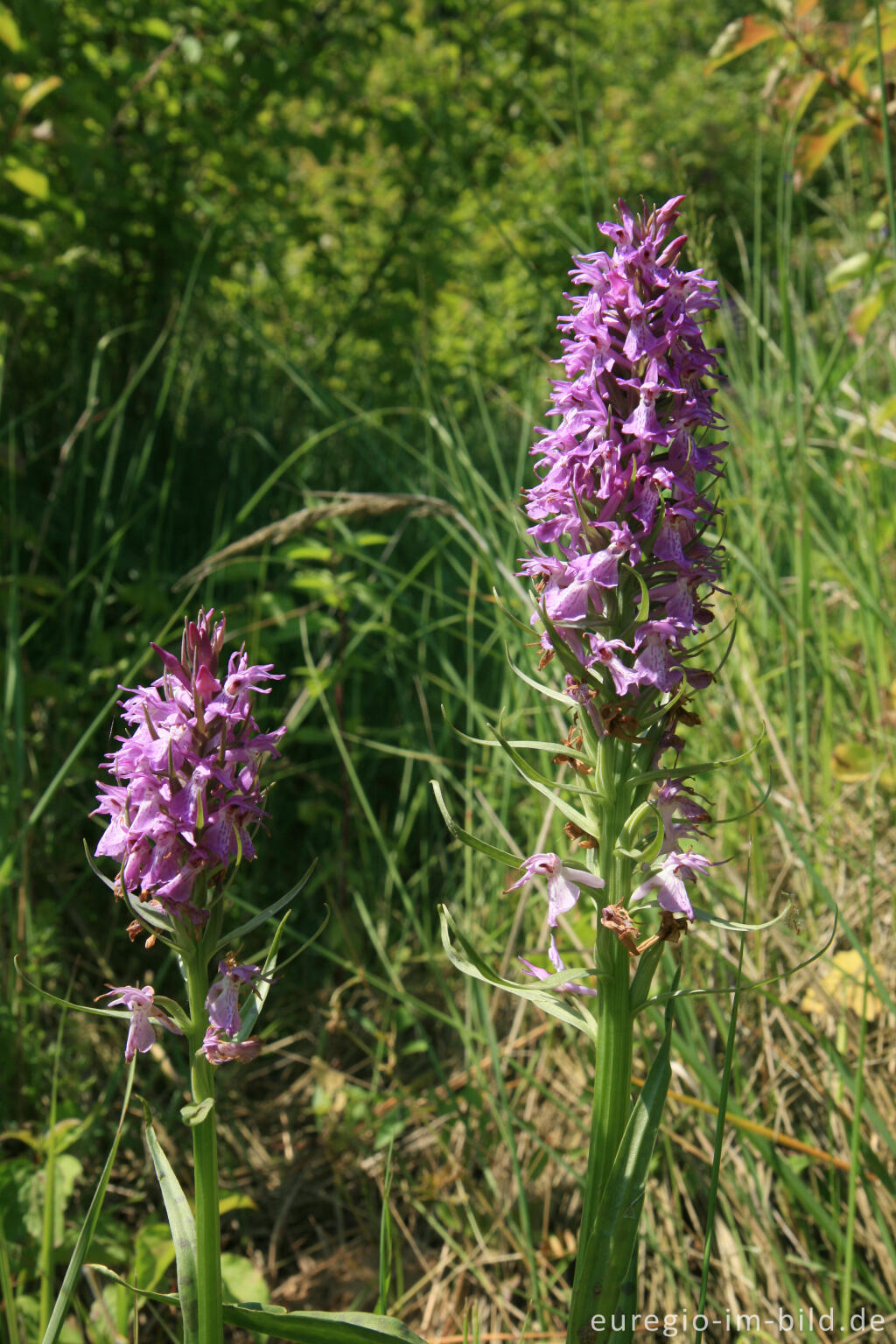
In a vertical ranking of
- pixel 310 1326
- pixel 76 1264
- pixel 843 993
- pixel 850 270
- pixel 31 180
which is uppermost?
pixel 31 180

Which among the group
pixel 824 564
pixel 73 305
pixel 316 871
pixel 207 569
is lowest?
pixel 316 871

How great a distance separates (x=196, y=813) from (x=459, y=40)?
6.23 metres

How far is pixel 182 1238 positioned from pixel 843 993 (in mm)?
1665

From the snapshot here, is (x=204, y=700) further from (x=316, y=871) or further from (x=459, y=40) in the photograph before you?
(x=459, y=40)

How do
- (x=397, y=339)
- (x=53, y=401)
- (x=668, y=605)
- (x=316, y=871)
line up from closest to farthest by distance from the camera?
(x=668, y=605) < (x=316, y=871) < (x=53, y=401) < (x=397, y=339)

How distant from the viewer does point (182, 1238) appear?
1254mm

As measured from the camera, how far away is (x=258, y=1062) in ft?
10.3

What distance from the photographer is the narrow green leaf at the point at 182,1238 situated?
1240 millimetres

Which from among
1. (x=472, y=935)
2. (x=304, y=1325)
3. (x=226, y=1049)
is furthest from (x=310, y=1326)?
(x=472, y=935)

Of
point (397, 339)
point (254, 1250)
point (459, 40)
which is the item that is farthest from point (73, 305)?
point (254, 1250)

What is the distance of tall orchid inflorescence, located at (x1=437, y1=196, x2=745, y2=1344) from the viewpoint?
124 cm

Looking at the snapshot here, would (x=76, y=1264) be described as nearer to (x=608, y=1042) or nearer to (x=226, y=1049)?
(x=226, y=1049)

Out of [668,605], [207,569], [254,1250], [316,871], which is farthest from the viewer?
[316,871]

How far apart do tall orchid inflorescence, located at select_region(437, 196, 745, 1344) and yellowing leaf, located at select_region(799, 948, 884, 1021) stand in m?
1.17
